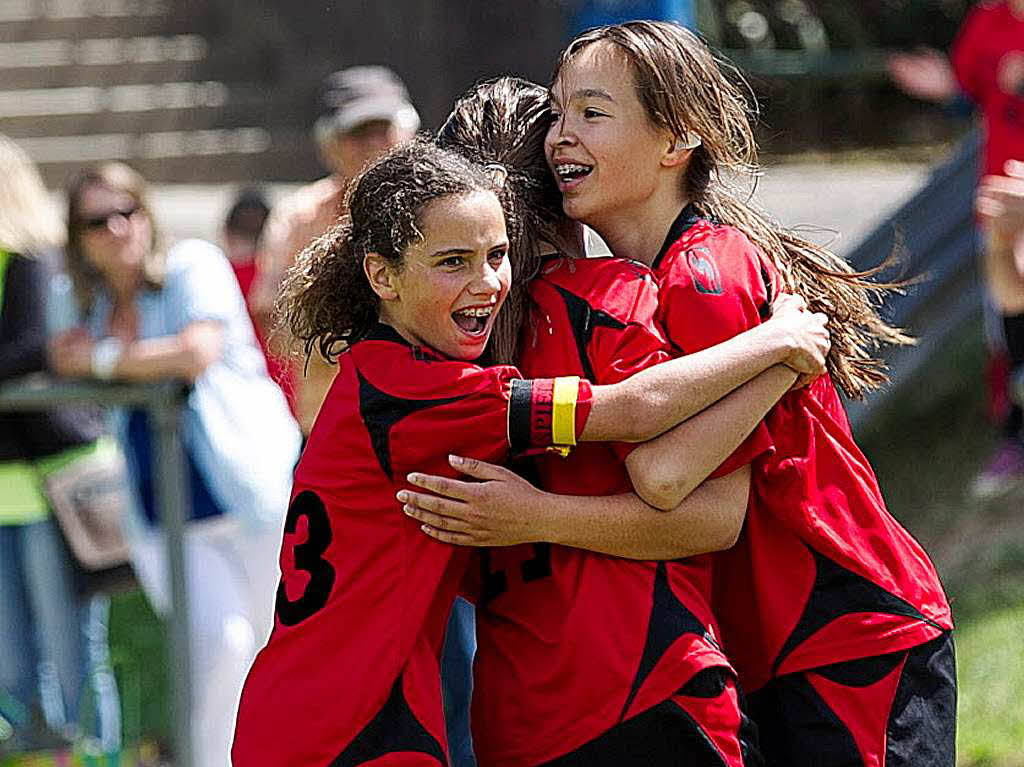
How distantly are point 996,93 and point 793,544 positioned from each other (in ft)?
13.3

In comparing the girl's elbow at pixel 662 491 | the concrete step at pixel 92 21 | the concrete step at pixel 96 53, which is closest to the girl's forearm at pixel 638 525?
Result: the girl's elbow at pixel 662 491

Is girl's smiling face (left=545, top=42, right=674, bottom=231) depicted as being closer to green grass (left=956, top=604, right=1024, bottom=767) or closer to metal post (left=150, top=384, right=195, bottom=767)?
metal post (left=150, top=384, right=195, bottom=767)

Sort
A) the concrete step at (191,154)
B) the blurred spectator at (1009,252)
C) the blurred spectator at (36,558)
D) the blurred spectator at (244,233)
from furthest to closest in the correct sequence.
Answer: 1. the concrete step at (191,154)
2. the blurred spectator at (244,233)
3. the blurred spectator at (36,558)
4. the blurred spectator at (1009,252)

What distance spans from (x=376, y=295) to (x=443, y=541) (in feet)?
1.26

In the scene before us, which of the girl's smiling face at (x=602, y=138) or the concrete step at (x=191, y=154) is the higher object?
the girl's smiling face at (x=602, y=138)

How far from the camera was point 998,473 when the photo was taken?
6.08 m

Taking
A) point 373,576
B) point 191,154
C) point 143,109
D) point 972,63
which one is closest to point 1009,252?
point 972,63

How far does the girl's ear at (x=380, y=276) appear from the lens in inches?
92.8

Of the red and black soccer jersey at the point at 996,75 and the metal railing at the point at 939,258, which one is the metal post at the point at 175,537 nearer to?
the metal railing at the point at 939,258

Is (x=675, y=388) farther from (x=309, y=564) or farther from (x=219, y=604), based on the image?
(x=219, y=604)

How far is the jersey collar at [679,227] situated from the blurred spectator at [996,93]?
11.2 ft

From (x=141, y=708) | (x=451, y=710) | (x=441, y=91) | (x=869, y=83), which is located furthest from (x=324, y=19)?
(x=451, y=710)

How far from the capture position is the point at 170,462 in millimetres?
4422

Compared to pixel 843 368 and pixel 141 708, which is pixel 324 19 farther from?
pixel 843 368
